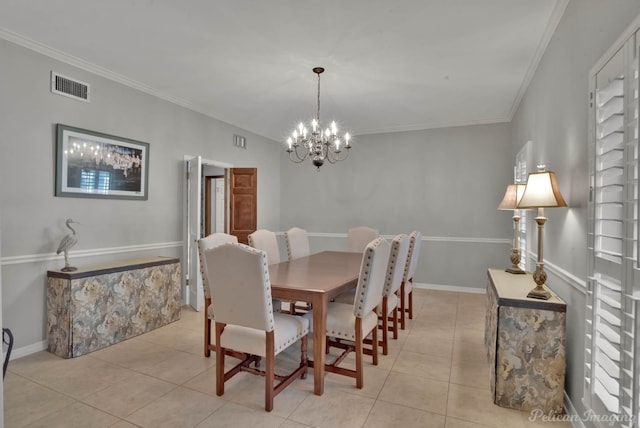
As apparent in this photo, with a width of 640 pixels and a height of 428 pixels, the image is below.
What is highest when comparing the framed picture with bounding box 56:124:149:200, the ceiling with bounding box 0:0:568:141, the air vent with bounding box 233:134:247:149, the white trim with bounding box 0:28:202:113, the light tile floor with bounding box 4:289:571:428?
the ceiling with bounding box 0:0:568:141

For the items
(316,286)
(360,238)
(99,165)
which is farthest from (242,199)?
(316,286)

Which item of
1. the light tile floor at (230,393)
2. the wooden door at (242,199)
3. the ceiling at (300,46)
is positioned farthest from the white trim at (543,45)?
the wooden door at (242,199)

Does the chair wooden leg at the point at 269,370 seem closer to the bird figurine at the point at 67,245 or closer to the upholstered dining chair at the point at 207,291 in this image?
the upholstered dining chair at the point at 207,291

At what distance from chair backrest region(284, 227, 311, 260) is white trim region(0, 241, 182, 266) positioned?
1.54 metres

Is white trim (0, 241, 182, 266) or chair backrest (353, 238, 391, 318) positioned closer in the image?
chair backrest (353, 238, 391, 318)

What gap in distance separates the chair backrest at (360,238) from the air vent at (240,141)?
96.3 inches

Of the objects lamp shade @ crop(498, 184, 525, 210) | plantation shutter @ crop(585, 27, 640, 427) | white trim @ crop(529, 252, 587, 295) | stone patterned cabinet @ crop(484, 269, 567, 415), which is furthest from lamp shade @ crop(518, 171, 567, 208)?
lamp shade @ crop(498, 184, 525, 210)

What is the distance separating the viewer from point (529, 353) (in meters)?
2.05

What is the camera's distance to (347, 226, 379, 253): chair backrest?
455cm

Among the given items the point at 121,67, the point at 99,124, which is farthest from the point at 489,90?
the point at 99,124

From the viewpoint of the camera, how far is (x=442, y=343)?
3256 millimetres

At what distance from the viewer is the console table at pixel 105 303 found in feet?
9.53

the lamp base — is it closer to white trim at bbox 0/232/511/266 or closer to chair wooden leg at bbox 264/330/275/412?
chair wooden leg at bbox 264/330/275/412

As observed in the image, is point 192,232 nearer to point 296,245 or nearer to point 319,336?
point 296,245
